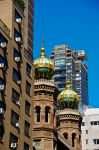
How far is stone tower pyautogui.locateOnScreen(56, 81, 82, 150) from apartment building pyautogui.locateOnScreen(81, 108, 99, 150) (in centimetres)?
4115

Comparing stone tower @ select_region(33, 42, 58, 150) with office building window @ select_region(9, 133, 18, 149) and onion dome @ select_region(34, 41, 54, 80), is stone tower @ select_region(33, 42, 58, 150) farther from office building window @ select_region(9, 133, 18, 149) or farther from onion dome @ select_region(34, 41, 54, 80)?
office building window @ select_region(9, 133, 18, 149)

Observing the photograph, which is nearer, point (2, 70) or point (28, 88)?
point (2, 70)

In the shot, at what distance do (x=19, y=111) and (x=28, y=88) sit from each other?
3865 millimetres

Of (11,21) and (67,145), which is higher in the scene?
(11,21)

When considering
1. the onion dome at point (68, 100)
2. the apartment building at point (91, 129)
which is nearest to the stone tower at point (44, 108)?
the onion dome at point (68, 100)

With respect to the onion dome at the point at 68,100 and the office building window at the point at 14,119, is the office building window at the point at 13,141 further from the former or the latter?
the onion dome at the point at 68,100

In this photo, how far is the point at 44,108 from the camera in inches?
2653

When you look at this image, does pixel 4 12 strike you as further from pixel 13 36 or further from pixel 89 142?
pixel 89 142

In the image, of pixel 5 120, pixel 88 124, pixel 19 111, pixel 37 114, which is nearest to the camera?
pixel 5 120

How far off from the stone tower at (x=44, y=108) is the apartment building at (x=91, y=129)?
4927 cm

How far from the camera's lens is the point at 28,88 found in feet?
181

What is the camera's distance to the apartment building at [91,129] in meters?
119

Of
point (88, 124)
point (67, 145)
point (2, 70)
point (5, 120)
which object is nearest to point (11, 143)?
point (5, 120)

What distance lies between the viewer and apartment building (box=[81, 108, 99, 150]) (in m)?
119
